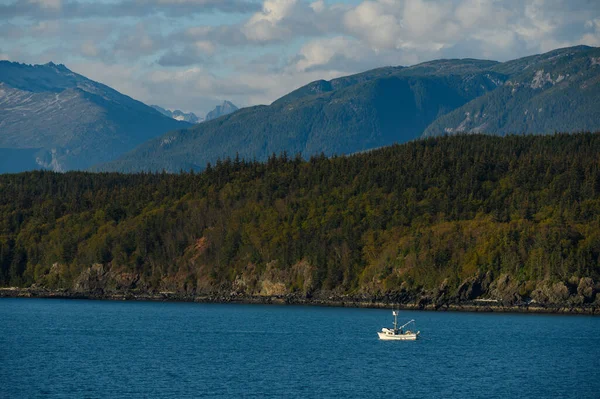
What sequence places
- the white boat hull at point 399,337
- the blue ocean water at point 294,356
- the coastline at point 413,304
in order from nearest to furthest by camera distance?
the blue ocean water at point 294,356 → the white boat hull at point 399,337 → the coastline at point 413,304

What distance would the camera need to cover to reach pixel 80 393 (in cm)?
8031

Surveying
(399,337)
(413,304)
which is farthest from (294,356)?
(413,304)

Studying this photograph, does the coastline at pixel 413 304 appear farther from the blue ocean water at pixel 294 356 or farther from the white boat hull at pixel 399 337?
the white boat hull at pixel 399 337

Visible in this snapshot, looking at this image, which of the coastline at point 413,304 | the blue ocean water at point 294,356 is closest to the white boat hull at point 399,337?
the blue ocean water at point 294,356

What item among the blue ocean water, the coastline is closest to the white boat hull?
the blue ocean water

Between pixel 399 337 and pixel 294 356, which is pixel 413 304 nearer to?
pixel 399 337

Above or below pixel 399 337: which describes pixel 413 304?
above

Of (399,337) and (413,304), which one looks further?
(413,304)

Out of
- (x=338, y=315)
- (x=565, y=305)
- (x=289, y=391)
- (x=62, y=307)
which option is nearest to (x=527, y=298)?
(x=565, y=305)

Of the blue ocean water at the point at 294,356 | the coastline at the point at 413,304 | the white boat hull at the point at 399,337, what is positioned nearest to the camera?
the blue ocean water at the point at 294,356

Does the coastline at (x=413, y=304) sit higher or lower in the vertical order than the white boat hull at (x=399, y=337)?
higher

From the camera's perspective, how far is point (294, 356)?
105188 mm

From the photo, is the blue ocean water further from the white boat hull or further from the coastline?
the coastline

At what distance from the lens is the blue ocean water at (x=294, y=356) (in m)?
84.1
